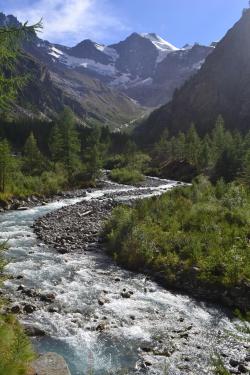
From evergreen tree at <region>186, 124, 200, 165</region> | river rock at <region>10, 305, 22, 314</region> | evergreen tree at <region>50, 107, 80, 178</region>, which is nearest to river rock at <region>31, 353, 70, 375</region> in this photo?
river rock at <region>10, 305, 22, 314</region>

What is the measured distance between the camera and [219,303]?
60.4 feet

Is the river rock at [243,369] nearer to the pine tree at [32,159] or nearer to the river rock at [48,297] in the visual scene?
the river rock at [48,297]

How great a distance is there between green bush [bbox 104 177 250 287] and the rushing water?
5.44 feet

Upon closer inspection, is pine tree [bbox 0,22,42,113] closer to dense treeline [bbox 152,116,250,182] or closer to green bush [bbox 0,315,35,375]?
green bush [bbox 0,315,35,375]

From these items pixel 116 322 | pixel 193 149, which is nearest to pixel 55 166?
pixel 193 149

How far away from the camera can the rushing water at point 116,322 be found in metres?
13.2

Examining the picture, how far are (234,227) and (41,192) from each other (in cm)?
3129

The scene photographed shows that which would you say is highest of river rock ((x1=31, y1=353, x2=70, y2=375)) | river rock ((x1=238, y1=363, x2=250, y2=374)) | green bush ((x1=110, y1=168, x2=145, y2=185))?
river rock ((x1=31, y1=353, x2=70, y2=375))

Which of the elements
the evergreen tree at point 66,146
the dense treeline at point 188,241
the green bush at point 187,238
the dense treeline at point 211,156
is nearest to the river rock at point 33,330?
the dense treeline at point 188,241

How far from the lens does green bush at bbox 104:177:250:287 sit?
20250 millimetres

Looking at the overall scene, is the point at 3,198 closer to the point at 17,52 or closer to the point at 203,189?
the point at 203,189

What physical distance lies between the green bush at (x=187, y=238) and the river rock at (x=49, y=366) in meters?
9.94

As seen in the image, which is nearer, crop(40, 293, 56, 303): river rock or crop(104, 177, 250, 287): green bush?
crop(40, 293, 56, 303): river rock

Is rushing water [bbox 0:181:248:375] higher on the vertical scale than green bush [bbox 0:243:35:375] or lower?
lower
